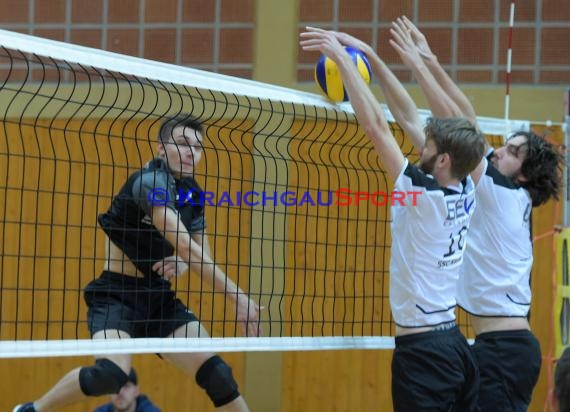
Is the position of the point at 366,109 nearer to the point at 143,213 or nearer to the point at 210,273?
the point at 210,273

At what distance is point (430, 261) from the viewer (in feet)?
13.7

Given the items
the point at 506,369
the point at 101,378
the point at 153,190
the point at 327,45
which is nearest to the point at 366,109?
the point at 327,45

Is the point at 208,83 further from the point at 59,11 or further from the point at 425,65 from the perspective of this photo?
the point at 59,11

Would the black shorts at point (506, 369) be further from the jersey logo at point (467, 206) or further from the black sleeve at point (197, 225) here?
the black sleeve at point (197, 225)

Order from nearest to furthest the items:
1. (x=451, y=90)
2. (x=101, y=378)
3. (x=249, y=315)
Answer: (x=101, y=378) < (x=249, y=315) < (x=451, y=90)

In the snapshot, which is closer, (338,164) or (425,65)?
(425,65)

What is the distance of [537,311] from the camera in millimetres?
7355

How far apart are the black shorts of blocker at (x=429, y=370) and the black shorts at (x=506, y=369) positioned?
0.38 metres

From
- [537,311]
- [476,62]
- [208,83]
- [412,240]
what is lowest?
[537,311]

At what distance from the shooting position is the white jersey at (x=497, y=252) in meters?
4.68

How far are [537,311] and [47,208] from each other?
4125 mm

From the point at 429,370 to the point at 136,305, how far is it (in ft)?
5.76

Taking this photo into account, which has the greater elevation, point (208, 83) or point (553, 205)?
point (208, 83)

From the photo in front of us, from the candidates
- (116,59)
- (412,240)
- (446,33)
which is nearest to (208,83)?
(116,59)
